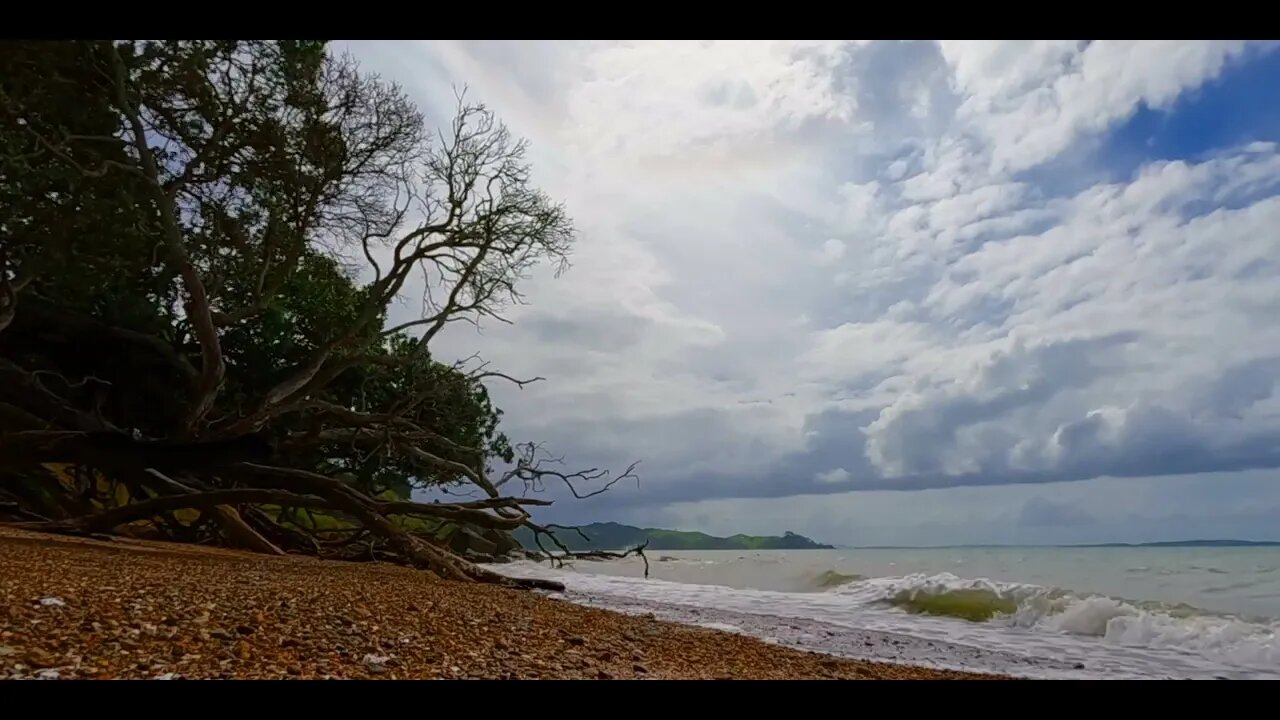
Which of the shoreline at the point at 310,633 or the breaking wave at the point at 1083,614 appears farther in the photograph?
the breaking wave at the point at 1083,614

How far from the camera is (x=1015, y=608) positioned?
261 inches

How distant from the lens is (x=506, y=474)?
8.20 metres

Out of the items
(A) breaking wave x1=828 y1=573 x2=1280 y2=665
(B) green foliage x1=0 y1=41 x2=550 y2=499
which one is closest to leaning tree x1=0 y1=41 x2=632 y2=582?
(B) green foliage x1=0 y1=41 x2=550 y2=499

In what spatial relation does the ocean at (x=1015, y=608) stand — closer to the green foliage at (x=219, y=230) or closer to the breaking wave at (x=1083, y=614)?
the breaking wave at (x=1083, y=614)

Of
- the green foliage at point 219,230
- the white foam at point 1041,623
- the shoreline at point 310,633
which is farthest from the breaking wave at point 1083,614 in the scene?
the green foliage at point 219,230

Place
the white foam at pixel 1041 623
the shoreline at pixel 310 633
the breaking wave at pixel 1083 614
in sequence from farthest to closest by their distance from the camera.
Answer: the breaking wave at pixel 1083 614 → the white foam at pixel 1041 623 → the shoreline at pixel 310 633

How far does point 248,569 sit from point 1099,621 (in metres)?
6.33

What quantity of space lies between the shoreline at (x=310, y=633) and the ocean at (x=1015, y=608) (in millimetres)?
998

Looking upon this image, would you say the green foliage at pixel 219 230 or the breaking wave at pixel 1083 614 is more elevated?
the green foliage at pixel 219 230

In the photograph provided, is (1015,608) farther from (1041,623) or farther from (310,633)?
(310,633)

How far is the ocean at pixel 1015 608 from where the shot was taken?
4570 mm

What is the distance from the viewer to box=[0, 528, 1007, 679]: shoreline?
7.14 ft

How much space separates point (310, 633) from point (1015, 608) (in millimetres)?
6118

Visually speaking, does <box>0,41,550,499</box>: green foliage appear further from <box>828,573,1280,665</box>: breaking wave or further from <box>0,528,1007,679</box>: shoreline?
<box>828,573,1280,665</box>: breaking wave
